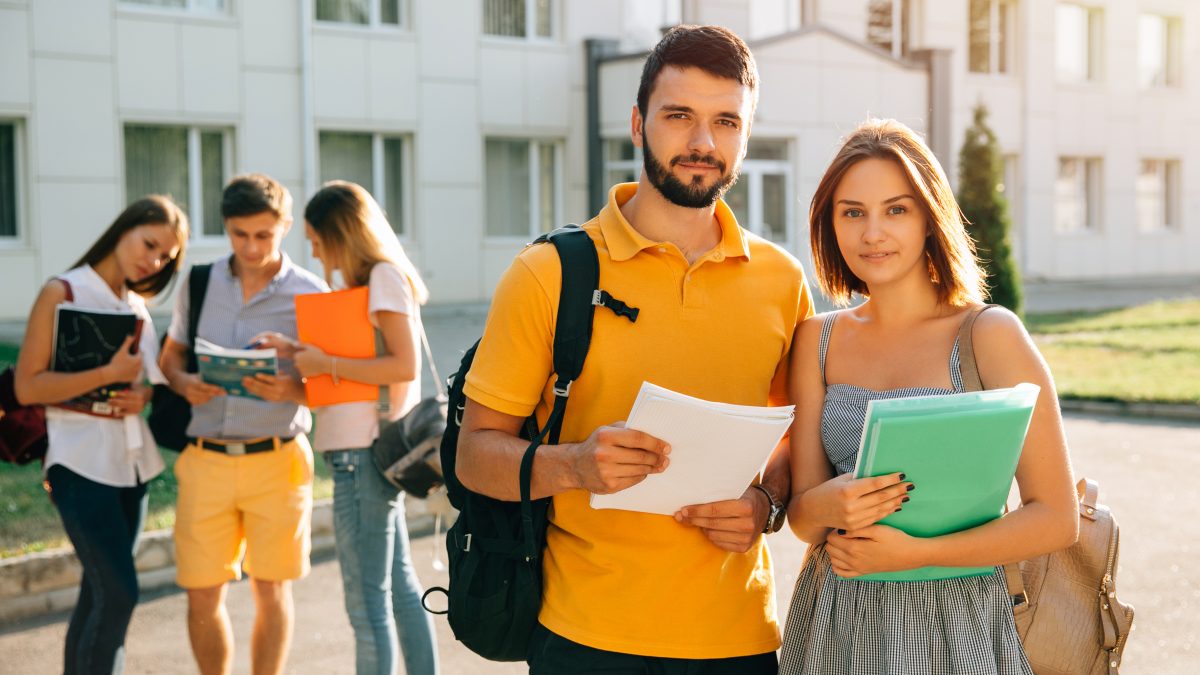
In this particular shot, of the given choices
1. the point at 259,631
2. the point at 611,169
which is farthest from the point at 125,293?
the point at 611,169

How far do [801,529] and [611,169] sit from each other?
71.7 ft

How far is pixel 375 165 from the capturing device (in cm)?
2227

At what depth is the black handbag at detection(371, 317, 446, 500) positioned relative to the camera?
4.33 meters

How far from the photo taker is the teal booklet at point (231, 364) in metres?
4.56

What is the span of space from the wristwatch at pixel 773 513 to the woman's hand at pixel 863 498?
12.5 inches

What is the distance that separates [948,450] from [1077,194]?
32081 mm

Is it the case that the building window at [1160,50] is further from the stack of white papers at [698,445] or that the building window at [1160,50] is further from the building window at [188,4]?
the stack of white papers at [698,445]

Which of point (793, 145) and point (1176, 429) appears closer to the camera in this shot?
point (1176, 429)

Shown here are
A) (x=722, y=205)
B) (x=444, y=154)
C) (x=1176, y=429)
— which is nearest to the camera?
(x=722, y=205)

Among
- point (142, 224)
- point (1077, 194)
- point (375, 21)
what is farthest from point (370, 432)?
point (1077, 194)

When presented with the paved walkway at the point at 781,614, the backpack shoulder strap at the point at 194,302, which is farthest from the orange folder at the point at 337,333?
the paved walkway at the point at 781,614

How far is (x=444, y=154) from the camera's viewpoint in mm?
22719

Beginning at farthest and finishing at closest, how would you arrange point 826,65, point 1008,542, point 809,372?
point 826,65 < point 809,372 < point 1008,542

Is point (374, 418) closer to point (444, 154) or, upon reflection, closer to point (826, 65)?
point (444, 154)
